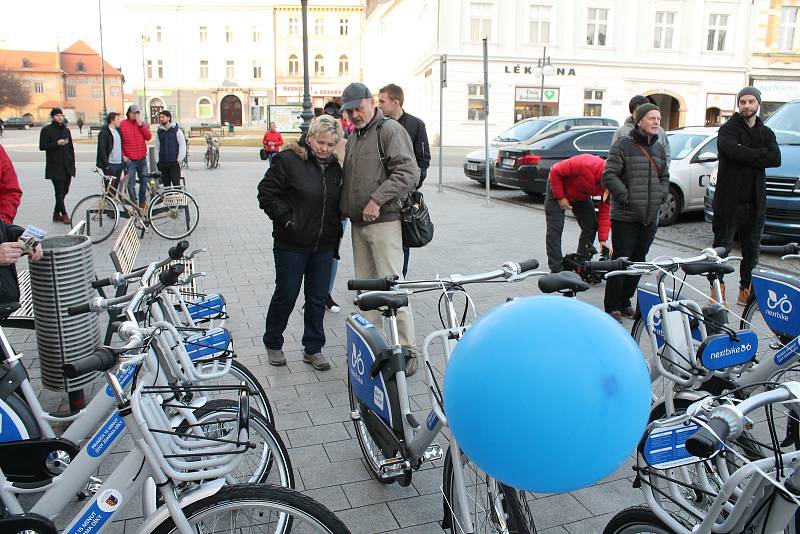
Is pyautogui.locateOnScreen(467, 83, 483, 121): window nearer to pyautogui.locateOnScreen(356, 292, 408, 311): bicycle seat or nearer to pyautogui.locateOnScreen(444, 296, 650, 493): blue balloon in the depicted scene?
pyautogui.locateOnScreen(356, 292, 408, 311): bicycle seat

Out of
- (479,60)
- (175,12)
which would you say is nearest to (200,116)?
(175,12)

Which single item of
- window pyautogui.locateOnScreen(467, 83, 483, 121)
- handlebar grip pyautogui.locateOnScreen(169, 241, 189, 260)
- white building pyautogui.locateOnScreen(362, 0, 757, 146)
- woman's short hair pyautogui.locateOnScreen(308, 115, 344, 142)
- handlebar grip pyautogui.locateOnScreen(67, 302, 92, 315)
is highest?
white building pyautogui.locateOnScreen(362, 0, 757, 146)

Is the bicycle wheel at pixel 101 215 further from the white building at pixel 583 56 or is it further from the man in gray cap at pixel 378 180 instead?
the white building at pixel 583 56

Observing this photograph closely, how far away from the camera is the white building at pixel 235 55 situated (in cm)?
7088

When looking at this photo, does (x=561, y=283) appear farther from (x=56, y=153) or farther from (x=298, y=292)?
(x=56, y=153)

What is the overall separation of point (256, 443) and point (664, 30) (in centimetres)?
4213

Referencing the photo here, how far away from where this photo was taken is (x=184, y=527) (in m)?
2.06

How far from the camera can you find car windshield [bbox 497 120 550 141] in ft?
53.4

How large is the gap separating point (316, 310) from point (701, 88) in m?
40.9

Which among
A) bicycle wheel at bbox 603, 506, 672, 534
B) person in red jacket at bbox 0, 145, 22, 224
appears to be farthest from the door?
bicycle wheel at bbox 603, 506, 672, 534

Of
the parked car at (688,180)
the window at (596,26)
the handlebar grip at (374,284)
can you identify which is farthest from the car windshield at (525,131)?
the window at (596,26)

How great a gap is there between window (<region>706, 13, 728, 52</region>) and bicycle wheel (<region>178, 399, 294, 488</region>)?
43242 mm

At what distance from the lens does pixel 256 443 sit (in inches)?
114

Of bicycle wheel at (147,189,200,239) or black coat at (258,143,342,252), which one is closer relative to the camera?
black coat at (258,143,342,252)
